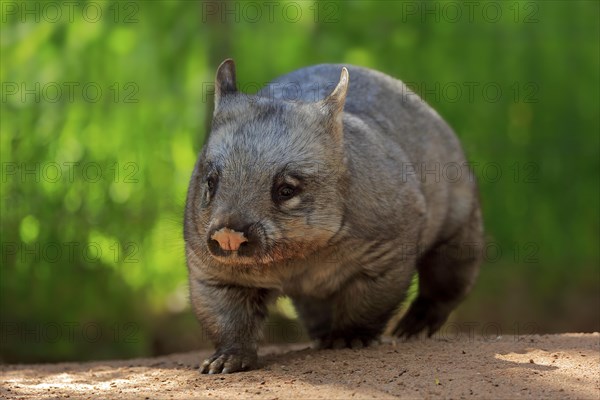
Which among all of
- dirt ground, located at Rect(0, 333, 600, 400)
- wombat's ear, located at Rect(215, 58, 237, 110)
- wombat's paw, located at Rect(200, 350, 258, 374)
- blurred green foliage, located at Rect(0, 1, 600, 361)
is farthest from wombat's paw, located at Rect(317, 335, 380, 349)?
blurred green foliage, located at Rect(0, 1, 600, 361)

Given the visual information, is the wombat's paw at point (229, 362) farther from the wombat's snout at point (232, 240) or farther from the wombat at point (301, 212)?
the wombat's snout at point (232, 240)

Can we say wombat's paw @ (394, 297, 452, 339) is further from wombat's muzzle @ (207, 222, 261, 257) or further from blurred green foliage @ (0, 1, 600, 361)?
blurred green foliage @ (0, 1, 600, 361)

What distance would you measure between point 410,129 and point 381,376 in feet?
11.0

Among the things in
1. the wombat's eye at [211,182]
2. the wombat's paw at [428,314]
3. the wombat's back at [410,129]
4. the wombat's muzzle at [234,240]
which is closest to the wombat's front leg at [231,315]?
the wombat's eye at [211,182]

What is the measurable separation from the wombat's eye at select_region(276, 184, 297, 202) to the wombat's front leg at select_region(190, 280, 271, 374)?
0.98m

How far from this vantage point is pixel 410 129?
902 centimetres

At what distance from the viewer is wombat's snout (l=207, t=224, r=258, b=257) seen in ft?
20.8

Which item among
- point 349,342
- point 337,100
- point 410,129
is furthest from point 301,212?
point 410,129

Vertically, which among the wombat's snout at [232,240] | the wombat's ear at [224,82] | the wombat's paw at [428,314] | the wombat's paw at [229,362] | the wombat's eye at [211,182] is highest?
the wombat's ear at [224,82]

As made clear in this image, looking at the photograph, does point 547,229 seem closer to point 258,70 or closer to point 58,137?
point 258,70

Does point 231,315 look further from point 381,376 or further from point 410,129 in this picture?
point 410,129

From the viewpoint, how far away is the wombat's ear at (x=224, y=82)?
762 centimetres

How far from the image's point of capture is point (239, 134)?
7.02 m

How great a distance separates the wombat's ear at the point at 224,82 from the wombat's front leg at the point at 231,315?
1.42 m
